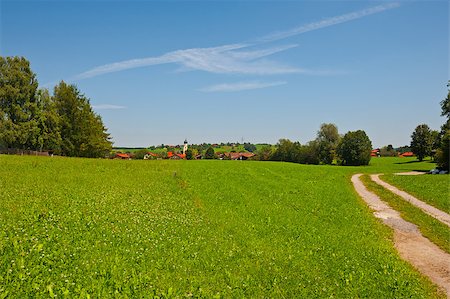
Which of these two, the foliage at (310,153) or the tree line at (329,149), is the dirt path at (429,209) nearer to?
the tree line at (329,149)

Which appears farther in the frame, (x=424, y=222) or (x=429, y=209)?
(x=429, y=209)

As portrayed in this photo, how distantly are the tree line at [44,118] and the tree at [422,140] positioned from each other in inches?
3425

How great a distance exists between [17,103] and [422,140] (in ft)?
341

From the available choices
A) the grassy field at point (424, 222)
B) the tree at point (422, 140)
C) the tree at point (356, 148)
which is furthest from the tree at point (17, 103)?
the tree at point (422, 140)

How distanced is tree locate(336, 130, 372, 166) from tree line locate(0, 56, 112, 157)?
247 feet

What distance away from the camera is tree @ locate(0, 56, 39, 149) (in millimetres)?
51969

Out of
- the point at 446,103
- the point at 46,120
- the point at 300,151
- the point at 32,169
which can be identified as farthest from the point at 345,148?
the point at 32,169

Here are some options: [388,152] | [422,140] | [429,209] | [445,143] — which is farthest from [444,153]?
[388,152]

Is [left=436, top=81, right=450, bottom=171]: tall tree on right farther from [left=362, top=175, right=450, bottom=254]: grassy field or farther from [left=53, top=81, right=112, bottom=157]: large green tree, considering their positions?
[left=53, top=81, right=112, bottom=157]: large green tree

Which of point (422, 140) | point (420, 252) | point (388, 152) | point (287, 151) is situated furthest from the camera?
point (388, 152)

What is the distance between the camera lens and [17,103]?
178 ft

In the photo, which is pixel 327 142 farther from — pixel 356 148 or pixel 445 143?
pixel 445 143

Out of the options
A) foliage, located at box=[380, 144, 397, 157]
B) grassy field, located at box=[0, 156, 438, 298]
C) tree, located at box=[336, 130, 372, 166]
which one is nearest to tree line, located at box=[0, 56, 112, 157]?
grassy field, located at box=[0, 156, 438, 298]

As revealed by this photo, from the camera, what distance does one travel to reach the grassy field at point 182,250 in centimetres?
902
